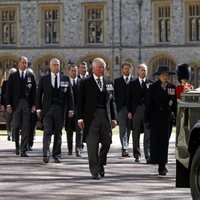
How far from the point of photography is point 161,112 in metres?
13.3

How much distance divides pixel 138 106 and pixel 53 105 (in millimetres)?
1797

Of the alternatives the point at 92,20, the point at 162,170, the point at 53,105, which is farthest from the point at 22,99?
the point at 92,20

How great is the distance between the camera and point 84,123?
1274 cm

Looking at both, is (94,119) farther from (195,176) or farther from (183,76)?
(195,176)

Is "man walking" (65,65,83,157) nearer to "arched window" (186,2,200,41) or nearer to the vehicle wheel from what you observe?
the vehicle wheel

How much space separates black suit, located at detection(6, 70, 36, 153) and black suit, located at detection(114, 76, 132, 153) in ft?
5.34

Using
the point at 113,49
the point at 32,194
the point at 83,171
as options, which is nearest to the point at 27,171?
the point at 83,171

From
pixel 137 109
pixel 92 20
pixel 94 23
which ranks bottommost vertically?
pixel 137 109

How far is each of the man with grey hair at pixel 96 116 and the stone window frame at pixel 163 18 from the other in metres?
29.4

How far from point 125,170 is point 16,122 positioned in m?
3.46

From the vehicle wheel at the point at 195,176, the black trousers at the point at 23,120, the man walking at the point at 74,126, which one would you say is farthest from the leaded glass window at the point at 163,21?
the vehicle wheel at the point at 195,176

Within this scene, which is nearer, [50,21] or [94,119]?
[94,119]

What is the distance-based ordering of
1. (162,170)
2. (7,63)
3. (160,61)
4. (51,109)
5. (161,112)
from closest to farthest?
(162,170)
(161,112)
(51,109)
(160,61)
(7,63)

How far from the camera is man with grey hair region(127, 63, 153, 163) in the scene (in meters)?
15.7
